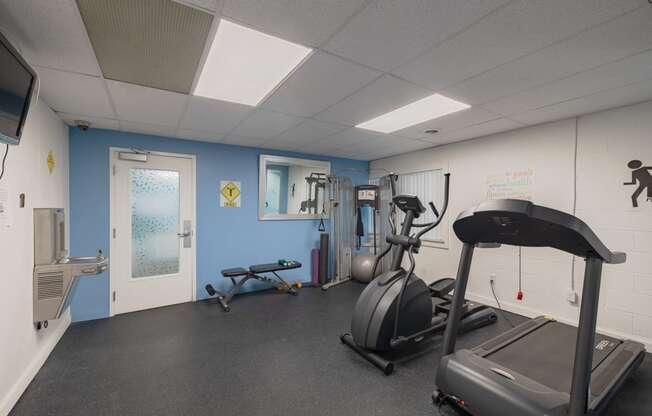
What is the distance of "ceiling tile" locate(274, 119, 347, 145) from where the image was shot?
3248 millimetres

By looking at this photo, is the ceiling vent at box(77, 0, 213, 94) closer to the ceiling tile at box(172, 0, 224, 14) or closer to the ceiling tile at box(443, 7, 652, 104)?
the ceiling tile at box(172, 0, 224, 14)

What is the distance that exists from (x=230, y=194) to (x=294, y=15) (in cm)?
316

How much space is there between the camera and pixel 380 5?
4.41 ft

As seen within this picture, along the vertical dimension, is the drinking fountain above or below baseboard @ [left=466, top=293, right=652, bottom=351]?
above

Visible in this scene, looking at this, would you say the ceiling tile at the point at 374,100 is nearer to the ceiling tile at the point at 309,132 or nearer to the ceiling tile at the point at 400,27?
the ceiling tile at the point at 309,132

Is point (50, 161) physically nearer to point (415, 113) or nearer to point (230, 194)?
point (230, 194)

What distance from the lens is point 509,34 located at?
1560 mm

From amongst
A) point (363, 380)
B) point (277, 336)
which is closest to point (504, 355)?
point (363, 380)

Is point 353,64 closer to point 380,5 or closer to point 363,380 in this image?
point 380,5

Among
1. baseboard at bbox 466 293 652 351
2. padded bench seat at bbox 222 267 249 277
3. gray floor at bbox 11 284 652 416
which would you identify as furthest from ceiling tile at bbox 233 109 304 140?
baseboard at bbox 466 293 652 351

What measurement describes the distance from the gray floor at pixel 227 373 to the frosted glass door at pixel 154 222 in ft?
2.21

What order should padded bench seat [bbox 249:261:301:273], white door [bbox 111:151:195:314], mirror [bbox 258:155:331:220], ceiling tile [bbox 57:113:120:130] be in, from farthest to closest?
mirror [bbox 258:155:331:220] < padded bench seat [bbox 249:261:301:273] < white door [bbox 111:151:195:314] < ceiling tile [bbox 57:113:120:130]

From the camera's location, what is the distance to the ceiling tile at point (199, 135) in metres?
3.52

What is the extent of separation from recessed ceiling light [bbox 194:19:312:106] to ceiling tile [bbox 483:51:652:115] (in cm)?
197
